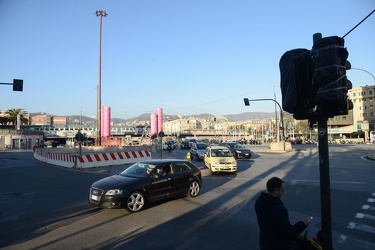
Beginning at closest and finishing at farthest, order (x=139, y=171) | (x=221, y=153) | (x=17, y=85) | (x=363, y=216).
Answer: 1. (x=363, y=216)
2. (x=139, y=171)
3. (x=221, y=153)
4. (x=17, y=85)

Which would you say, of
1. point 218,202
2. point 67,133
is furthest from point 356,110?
point 218,202

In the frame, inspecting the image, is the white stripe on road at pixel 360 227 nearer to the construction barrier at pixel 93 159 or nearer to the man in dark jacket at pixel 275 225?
the man in dark jacket at pixel 275 225

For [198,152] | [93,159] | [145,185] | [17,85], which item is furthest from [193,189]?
[17,85]

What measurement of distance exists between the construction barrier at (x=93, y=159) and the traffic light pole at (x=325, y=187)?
19.5 meters

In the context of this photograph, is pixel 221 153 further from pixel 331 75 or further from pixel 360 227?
pixel 331 75

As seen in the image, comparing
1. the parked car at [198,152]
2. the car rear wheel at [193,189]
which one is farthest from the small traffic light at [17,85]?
the car rear wheel at [193,189]

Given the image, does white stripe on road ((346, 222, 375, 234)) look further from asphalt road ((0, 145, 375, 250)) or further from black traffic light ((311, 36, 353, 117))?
black traffic light ((311, 36, 353, 117))

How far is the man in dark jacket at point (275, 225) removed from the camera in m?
3.23

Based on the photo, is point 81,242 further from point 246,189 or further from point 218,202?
point 246,189

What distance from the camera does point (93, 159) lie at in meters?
21.1

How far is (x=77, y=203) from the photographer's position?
9414 millimetres

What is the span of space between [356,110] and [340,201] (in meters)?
120

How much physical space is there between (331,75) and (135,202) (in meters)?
6.57

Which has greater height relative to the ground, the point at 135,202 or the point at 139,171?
the point at 139,171
